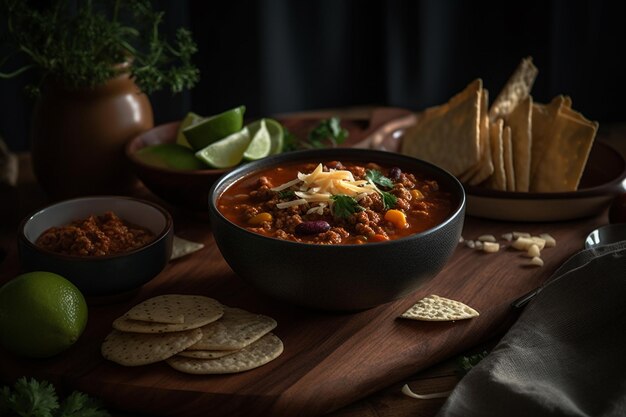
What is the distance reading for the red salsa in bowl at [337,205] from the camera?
257cm

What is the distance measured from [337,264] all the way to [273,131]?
1236 mm

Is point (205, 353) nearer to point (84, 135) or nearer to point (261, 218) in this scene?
point (261, 218)

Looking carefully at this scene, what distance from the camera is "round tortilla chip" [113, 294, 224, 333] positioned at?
2439mm

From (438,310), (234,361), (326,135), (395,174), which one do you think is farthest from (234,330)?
(326,135)

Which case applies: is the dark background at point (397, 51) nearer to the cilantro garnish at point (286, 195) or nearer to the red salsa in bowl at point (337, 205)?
the red salsa in bowl at point (337, 205)


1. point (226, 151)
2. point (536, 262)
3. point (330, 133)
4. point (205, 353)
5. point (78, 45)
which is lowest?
point (536, 262)

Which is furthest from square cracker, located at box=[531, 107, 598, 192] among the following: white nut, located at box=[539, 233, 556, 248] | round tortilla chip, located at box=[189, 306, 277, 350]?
round tortilla chip, located at box=[189, 306, 277, 350]

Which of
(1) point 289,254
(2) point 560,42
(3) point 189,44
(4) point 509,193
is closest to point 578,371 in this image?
(1) point 289,254

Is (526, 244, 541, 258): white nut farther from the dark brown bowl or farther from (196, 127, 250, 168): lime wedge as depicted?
(196, 127, 250, 168): lime wedge

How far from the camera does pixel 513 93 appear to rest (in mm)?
3643

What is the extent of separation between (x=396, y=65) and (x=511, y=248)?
2078 millimetres

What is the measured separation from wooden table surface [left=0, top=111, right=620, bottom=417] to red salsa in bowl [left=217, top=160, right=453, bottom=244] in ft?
1.27

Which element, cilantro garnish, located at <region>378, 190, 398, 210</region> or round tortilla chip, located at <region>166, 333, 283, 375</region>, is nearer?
round tortilla chip, located at <region>166, 333, 283, 375</region>

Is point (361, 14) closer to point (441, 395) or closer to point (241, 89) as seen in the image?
point (241, 89)
